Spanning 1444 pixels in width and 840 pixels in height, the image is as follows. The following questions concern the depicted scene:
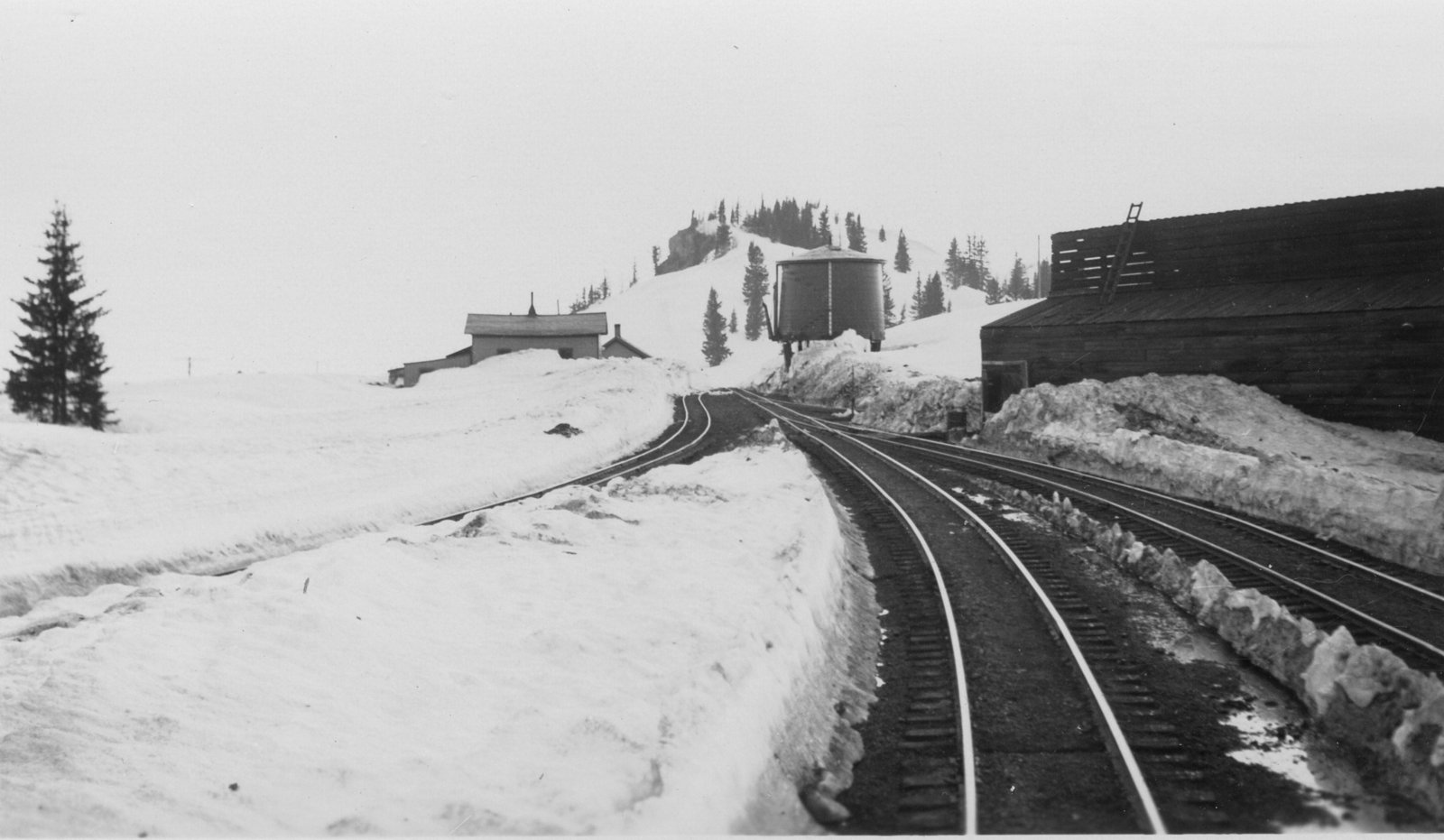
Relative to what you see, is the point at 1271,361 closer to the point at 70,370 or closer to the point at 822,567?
the point at 822,567

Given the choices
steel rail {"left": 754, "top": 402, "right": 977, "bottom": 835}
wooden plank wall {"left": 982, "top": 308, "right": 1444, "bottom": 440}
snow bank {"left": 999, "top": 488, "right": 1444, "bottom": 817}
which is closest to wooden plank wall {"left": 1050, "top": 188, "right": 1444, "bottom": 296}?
wooden plank wall {"left": 982, "top": 308, "right": 1444, "bottom": 440}

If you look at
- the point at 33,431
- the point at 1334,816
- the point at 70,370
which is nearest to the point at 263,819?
the point at 1334,816

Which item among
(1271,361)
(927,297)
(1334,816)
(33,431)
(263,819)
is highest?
(927,297)

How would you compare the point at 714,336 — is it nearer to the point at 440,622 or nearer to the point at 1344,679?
the point at 440,622

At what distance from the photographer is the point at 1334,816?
18.8 feet

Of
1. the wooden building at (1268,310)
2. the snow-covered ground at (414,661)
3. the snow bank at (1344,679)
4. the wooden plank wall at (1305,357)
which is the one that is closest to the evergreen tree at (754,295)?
the wooden building at (1268,310)

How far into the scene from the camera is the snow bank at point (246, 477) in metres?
13.8

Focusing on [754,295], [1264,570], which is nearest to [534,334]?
[1264,570]

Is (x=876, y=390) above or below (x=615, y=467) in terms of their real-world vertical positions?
above

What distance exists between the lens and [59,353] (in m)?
34.4

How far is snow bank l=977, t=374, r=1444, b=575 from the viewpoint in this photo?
14172 mm

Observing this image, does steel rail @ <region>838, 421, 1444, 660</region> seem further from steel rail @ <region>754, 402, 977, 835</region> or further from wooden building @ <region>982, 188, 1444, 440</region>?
wooden building @ <region>982, 188, 1444, 440</region>

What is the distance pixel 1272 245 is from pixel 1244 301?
8.43ft

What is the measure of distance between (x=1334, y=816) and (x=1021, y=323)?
27250 millimetres
